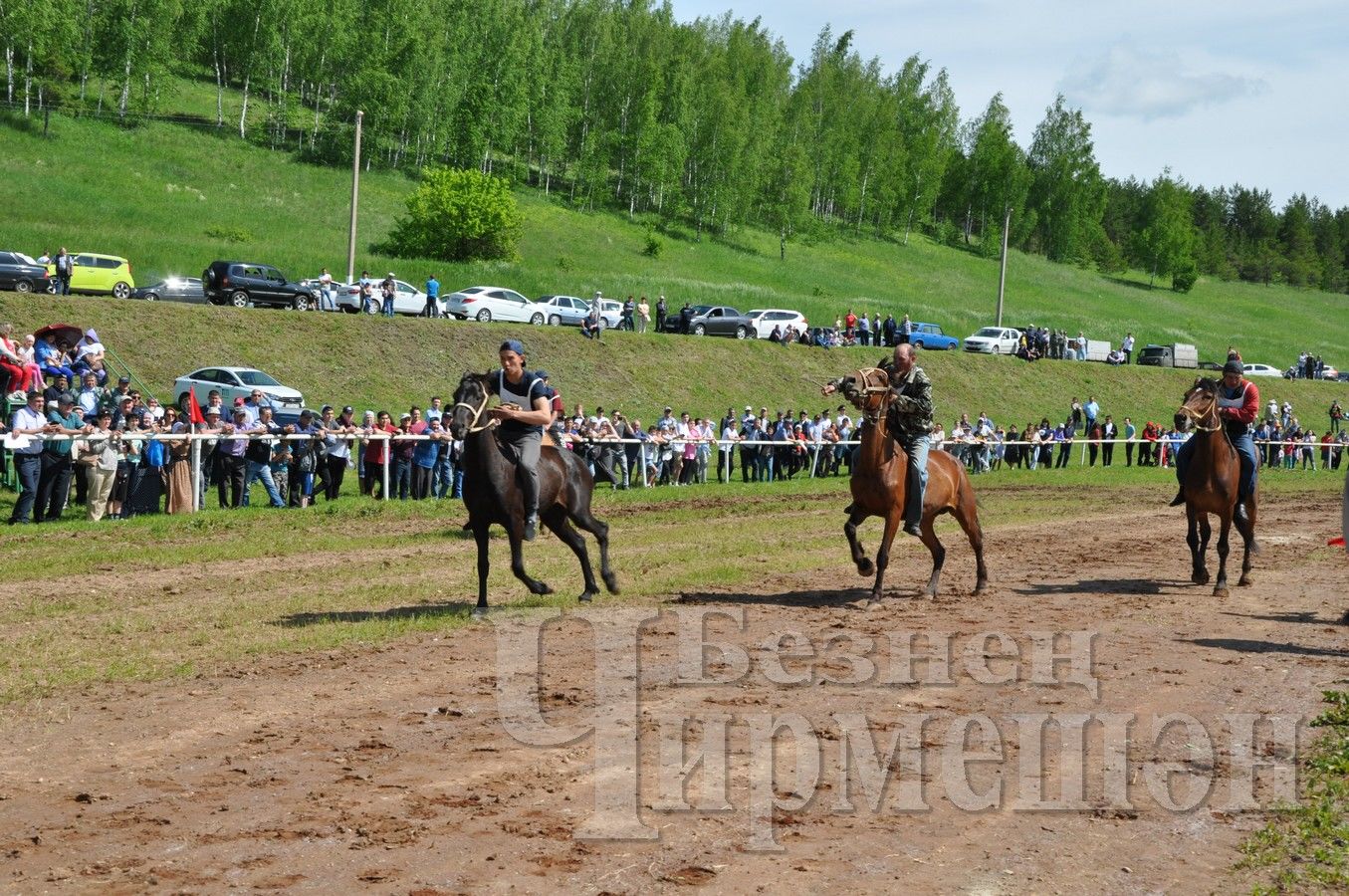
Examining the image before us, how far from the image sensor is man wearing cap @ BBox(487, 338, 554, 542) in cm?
1235

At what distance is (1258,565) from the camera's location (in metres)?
18.1

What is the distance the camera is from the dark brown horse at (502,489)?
1199cm

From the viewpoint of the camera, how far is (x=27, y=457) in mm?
18875

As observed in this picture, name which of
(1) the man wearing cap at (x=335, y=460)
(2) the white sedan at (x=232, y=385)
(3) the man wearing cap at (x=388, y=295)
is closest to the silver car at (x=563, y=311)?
(3) the man wearing cap at (x=388, y=295)

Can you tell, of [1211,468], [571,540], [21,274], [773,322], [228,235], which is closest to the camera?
[571,540]

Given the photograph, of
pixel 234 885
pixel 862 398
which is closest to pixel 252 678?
pixel 234 885

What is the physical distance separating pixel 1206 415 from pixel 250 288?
119ft

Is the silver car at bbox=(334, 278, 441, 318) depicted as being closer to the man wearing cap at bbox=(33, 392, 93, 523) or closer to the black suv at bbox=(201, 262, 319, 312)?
the black suv at bbox=(201, 262, 319, 312)

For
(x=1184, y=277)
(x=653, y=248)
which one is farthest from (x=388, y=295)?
(x=1184, y=277)

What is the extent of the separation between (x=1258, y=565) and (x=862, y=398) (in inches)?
315

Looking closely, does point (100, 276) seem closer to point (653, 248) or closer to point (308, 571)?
point (308, 571)

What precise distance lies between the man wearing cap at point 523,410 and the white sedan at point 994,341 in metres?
56.8

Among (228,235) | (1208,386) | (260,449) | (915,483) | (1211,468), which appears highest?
(228,235)

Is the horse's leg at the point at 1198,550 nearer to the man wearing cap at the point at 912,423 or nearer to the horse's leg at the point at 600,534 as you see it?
the man wearing cap at the point at 912,423
